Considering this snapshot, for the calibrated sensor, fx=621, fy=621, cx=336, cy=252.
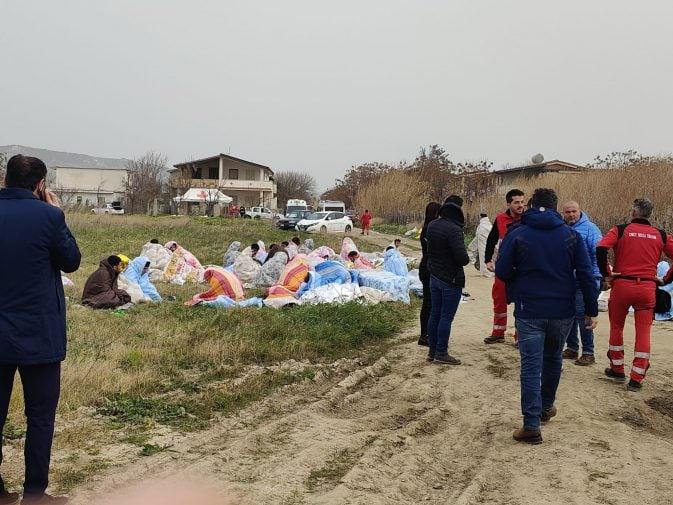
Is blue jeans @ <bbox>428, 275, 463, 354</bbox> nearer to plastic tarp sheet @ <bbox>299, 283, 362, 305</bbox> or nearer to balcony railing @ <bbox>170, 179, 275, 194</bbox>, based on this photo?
plastic tarp sheet @ <bbox>299, 283, 362, 305</bbox>

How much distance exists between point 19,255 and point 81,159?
21461 centimetres

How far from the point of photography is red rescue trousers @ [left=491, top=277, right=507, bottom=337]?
7.68 m

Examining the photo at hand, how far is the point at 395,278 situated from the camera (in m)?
11.8

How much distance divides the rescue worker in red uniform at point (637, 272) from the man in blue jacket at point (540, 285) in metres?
1.39

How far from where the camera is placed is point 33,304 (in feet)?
10.5

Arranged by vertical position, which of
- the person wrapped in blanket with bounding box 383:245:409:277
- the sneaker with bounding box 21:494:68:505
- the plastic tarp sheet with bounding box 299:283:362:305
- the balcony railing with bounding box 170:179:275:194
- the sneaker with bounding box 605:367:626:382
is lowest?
the sneaker with bounding box 605:367:626:382

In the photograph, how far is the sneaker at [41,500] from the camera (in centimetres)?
324

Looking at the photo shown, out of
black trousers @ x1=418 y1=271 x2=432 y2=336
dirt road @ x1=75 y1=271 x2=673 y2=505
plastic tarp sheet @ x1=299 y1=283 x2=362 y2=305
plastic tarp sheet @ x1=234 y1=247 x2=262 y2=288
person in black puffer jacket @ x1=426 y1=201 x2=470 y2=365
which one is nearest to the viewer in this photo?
dirt road @ x1=75 y1=271 x2=673 y2=505

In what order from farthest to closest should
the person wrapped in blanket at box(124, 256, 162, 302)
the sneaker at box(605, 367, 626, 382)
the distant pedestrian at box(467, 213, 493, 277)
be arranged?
the distant pedestrian at box(467, 213, 493, 277) → the person wrapped in blanket at box(124, 256, 162, 302) → the sneaker at box(605, 367, 626, 382)

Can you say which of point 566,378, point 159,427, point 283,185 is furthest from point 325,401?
point 283,185

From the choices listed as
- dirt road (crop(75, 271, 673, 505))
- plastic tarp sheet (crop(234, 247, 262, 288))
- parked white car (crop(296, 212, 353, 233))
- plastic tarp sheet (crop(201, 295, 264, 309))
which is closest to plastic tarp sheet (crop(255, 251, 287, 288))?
plastic tarp sheet (crop(234, 247, 262, 288))

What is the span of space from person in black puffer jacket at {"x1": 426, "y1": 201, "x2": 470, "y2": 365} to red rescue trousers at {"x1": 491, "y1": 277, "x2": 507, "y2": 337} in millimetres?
1229

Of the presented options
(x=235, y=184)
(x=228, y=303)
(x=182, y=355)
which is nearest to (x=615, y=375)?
(x=182, y=355)

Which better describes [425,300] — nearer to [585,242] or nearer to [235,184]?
[585,242]
